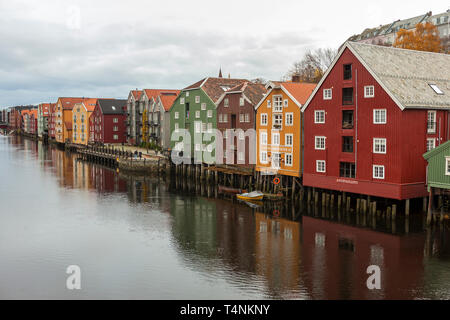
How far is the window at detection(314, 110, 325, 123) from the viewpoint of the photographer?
43.5m

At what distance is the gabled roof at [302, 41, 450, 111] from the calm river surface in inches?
391

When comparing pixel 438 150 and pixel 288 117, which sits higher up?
pixel 288 117

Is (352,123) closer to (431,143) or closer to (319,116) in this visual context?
(319,116)

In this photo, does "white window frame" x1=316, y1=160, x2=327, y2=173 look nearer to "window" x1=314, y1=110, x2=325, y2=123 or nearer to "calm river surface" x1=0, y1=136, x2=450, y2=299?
"window" x1=314, y1=110, x2=325, y2=123

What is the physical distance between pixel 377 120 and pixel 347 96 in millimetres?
4025

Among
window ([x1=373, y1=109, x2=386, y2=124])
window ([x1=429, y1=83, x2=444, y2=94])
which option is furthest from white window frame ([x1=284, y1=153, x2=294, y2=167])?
window ([x1=429, y1=83, x2=444, y2=94])

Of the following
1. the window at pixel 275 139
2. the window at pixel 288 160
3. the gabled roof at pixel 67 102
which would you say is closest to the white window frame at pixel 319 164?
the window at pixel 288 160

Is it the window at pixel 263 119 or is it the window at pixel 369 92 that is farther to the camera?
the window at pixel 263 119

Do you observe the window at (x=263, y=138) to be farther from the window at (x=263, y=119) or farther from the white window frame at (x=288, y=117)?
the white window frame at (x=288, y=117)

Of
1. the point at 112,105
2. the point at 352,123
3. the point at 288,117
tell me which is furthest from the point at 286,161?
the point at 112,105

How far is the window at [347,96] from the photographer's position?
40.9 metres

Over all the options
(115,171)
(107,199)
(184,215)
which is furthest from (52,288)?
(115,171)

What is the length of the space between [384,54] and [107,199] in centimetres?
3158

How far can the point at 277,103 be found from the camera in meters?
49.9
